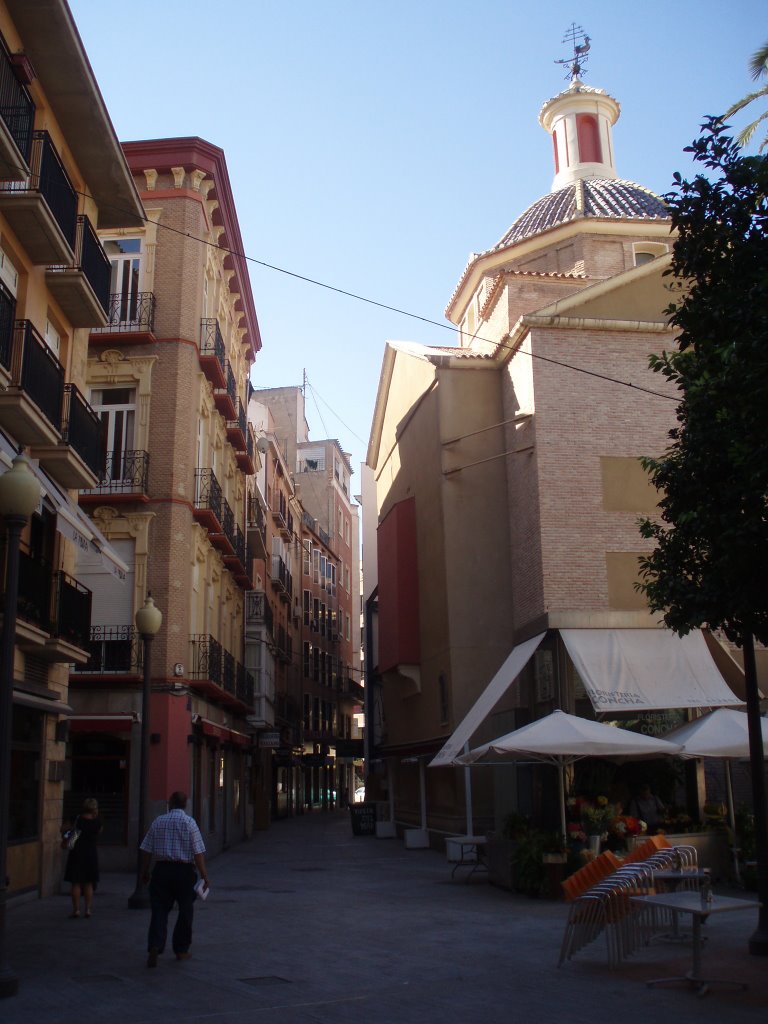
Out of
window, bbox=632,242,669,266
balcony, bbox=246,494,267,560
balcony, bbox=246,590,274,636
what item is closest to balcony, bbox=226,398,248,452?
balcony, bbox=246,494,267,560

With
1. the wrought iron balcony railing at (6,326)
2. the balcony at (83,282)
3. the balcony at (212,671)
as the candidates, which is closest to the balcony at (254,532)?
the balcony at (212,671)

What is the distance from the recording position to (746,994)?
28.3 ft

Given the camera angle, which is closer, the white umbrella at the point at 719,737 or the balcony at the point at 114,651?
the white umbrella at the point at 719,737

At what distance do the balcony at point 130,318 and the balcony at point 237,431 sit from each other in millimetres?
5603

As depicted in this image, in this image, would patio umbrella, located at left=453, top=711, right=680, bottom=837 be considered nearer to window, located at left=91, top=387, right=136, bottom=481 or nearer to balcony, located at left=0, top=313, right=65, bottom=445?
balcony, located at left=0, top=313, right=65, bottom=445

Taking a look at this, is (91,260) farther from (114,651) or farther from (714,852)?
(714,852)

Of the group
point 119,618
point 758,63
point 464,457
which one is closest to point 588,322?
point 464,457

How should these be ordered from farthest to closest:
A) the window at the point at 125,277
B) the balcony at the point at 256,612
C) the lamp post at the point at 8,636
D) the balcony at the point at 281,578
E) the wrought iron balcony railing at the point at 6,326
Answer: the balcony at the point at 281,578 → the balcony at the point at 256,612 → the window at the point at 125,277 → the wrought iron balcony railing at the point at 6,326 → the lamp post at the point at 8,636

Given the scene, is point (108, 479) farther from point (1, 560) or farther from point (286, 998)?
point (286, 998)

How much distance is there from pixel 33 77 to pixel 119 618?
12521mm

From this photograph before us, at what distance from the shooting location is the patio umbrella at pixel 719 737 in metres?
15.9

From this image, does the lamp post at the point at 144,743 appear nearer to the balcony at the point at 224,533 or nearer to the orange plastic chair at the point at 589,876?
the orange plastic chair at the point at 589,876

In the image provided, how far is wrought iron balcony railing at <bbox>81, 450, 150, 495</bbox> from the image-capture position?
964 inches

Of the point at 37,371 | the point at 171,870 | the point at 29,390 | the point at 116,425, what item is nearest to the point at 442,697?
the point at 116,425
